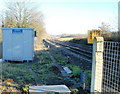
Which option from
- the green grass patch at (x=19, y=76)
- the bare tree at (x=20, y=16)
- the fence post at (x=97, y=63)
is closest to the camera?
the fence post at (x=97, y=63)

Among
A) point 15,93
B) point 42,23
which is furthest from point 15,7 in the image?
point 15,93

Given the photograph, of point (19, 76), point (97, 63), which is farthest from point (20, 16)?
point (97, 63)

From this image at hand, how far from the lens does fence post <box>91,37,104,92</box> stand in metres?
3.38

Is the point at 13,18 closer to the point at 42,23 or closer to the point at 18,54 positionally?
the point at 42,23

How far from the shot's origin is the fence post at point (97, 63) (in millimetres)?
3385

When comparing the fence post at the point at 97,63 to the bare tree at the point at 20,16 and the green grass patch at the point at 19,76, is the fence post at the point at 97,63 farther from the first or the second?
the bare tree at the point at 20,16

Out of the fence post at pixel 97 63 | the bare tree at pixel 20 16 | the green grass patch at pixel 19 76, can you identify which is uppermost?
the bare tree at pixel 20 16

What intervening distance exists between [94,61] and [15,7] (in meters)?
22.1

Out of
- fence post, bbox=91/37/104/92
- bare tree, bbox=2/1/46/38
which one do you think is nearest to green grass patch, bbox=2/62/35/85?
fence post, bbox=91/37/104/92

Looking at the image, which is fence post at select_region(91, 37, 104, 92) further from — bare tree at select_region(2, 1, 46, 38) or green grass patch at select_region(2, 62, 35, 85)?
bare tree at select_region(2, 1, 46, 38)

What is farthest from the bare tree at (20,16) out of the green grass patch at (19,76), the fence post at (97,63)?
the fence post at (97,63)

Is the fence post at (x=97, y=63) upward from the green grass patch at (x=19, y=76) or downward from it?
upward

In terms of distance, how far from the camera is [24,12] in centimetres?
2402

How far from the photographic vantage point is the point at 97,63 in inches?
135
